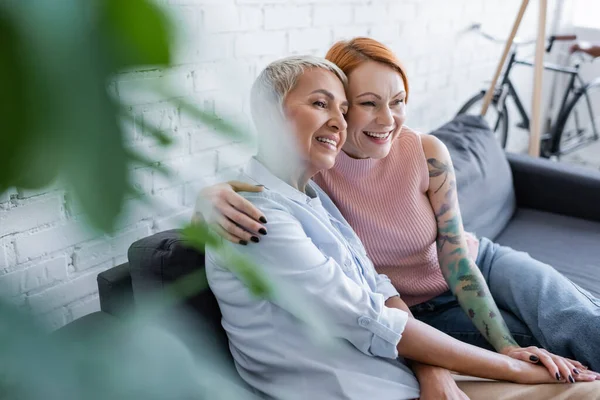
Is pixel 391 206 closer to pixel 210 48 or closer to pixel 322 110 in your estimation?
pixel 322 110

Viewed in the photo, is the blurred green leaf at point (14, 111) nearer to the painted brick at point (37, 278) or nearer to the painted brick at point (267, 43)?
the painted brick at point (37, 278)

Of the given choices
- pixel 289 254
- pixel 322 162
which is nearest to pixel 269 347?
pixel 289 254

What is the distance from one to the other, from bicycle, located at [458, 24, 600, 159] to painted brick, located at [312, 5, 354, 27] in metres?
1.20

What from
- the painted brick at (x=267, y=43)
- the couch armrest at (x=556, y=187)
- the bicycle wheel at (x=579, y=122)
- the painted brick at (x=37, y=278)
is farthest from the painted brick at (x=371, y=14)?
the painted brick at (x=37, y=278)

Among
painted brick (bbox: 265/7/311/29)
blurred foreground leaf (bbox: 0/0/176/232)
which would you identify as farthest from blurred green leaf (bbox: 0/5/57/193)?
painted brick (bbox: 265/7/311/29)

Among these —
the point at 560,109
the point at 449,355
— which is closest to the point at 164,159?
the point at 449,355

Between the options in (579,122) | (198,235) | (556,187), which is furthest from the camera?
(579,122)

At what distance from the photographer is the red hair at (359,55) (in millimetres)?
1280

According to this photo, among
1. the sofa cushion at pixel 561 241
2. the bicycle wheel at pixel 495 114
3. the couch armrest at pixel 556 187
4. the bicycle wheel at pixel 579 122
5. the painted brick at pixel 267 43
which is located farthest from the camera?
the bicycle wheel at pixel 579 122

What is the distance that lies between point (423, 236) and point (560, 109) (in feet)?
10.1

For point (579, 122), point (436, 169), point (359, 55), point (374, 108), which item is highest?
point (359, 55)

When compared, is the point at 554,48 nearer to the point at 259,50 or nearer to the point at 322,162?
the point at 259,50

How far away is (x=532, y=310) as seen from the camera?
1.40m

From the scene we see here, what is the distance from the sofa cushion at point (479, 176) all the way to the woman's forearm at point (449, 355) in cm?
88
